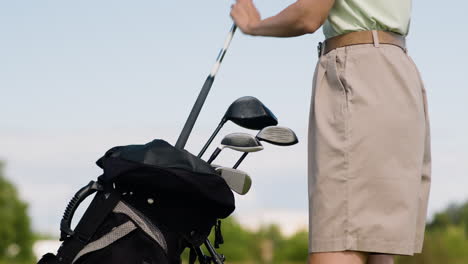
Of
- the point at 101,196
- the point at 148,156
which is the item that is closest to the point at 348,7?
the point at 148,156

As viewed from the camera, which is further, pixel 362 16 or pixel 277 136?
pixel 277 136

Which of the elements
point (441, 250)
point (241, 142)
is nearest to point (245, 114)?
point (241, 142)

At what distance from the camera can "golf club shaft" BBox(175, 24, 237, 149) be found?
3.29 meters

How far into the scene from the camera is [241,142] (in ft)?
10.7

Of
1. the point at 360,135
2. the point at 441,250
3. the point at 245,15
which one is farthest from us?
the point at 441,250

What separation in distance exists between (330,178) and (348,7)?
0.64 meters

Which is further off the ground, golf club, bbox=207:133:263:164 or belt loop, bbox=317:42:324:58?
belt loop, bbox=317:42:324:58

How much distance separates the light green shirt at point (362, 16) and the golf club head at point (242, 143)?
50 centimetres

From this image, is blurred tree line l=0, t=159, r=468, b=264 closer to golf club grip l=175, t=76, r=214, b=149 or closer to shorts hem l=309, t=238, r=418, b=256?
golf club grip l=175, t=76, r=214, b=149

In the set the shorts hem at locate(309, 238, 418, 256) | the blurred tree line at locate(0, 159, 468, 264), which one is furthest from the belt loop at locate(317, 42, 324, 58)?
the blurred tree line at locate(0, 159, 468, 264)

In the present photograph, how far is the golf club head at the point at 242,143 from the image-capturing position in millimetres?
3254

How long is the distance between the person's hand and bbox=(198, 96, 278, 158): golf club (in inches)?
10.9

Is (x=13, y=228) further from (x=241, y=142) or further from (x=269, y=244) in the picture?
(x=241, y=142)

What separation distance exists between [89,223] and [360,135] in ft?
3.44
